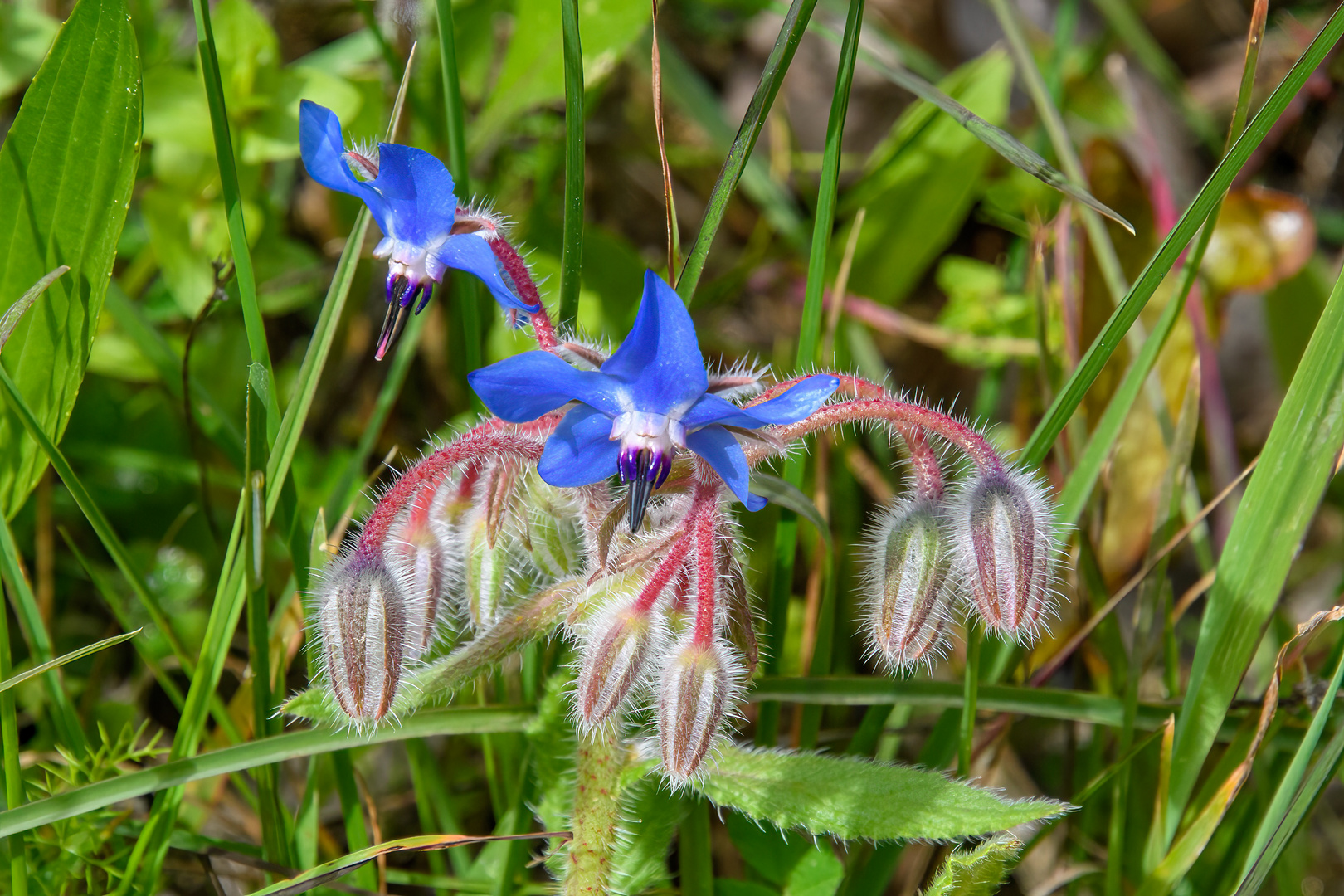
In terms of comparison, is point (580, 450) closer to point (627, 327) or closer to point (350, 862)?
point (350, 862)

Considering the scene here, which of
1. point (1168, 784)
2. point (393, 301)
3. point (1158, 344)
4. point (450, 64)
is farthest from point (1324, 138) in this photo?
point (393, 301)

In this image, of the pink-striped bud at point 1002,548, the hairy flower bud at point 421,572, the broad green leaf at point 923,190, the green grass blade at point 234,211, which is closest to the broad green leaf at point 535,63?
the broad green leaf at point 923,190

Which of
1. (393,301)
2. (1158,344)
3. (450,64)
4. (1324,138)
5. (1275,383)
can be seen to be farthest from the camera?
(1324,138)

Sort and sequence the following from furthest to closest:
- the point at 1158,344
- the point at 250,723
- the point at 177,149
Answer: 1. the point at 177,149
2. the point at 250,723
3. the point at 1158,344

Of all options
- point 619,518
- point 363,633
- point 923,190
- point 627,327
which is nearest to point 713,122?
point 923,190

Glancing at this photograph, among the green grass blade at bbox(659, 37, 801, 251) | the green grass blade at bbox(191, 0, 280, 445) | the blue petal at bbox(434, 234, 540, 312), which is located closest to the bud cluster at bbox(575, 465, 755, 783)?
the blue petal at bbox(434, 234, 540, 312)

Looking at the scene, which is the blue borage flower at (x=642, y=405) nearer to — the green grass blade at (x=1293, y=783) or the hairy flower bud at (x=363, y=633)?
the hairy flower bud at (x=363, y=633)

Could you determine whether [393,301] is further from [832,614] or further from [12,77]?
[12,77]
